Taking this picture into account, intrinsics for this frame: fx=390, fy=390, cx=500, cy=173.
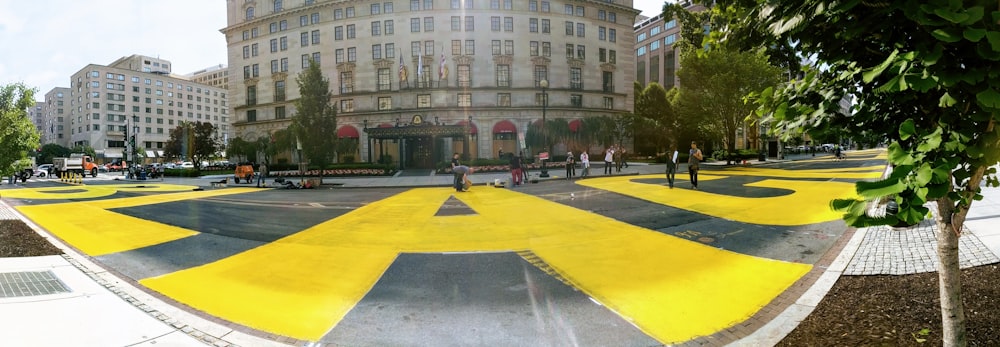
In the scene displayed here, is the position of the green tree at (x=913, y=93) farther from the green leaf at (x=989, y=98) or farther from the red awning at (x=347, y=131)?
the red awning at (x=347, y=131)

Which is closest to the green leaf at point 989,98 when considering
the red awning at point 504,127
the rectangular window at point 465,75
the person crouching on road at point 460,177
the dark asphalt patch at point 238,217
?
the dark asphalt patch at point 238,217

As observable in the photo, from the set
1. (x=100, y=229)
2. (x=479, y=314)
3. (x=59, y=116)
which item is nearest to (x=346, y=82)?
(x=100, y=229)

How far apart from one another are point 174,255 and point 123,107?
129177mm

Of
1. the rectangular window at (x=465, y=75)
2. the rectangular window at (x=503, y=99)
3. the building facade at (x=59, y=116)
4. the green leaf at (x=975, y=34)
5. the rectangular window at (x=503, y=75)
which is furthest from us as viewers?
the building facade at (x=59, y=116)

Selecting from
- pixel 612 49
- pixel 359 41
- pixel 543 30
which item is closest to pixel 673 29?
pixel 612 49

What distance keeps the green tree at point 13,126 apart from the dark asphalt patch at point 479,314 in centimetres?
1684

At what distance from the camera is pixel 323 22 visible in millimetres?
48375

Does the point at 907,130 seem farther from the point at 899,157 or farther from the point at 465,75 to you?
the point at 465,75

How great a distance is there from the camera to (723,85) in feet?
102

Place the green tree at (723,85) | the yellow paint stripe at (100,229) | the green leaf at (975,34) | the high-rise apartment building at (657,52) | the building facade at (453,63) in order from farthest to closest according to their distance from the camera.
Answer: the high-rise apartment building at (657,52), the building facade at (453,63), the green tree at (723,85), the yellow paint stripe at (100,229), the green leaf at (975,34)

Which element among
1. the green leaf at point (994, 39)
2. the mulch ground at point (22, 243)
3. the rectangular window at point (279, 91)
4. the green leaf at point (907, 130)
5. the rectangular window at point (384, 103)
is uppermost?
the rectangular window at point (279, 91)

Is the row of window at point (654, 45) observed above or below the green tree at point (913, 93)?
above

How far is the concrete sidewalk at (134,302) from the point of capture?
11.7 ft

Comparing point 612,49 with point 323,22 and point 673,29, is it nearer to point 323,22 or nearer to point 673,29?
point 673,29
